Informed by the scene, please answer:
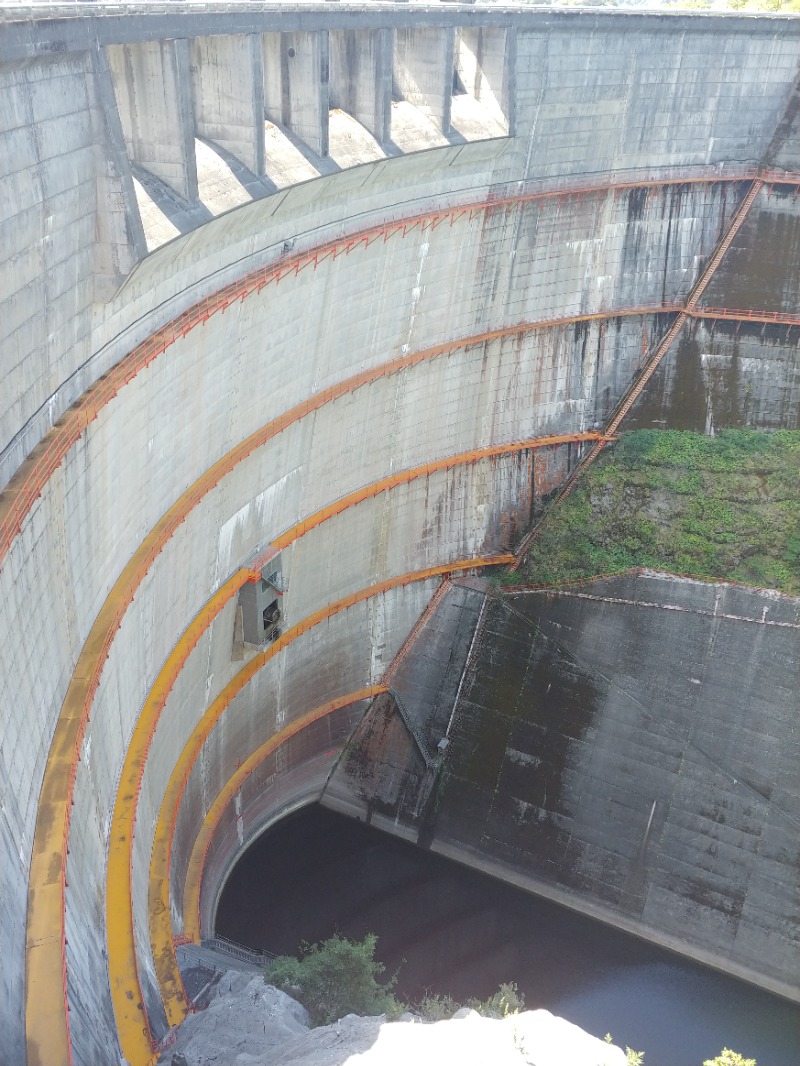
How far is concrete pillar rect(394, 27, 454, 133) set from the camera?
56.9ft

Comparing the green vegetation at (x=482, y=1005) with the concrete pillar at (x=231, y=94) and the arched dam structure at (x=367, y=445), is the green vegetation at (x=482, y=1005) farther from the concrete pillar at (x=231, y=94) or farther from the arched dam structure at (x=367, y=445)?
the concrete pillar at (x=231, y=94)

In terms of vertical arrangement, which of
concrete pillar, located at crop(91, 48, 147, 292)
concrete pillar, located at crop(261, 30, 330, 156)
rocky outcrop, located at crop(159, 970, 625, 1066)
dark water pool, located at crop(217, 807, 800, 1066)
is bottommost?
rocky outcrop, located at crop(159, 970, 625, 1066)

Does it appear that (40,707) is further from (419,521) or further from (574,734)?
(574,734)

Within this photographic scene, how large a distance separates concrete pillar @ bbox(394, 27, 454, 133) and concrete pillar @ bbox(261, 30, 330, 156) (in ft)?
10.5

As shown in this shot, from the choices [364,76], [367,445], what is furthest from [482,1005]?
[364,76]

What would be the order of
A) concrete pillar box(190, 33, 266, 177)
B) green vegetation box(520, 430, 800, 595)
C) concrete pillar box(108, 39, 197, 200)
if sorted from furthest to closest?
green vegetation box(520, 430, 800, 595)
concrete pillar box(190, 33, 266, 177)
concrete pillar box(108, 39, 197, 200)

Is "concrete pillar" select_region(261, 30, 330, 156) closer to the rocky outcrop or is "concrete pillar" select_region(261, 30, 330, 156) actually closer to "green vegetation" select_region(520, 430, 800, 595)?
"green vegetation" select_region(520, 430, 800, 595)

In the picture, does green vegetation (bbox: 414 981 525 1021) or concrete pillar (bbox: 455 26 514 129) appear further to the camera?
concrete pillar (bbox: 455 26 514 129)

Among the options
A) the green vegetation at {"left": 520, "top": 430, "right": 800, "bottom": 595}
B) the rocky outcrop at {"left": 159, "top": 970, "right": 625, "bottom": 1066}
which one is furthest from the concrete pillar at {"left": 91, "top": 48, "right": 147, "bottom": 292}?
the green vegetation at {"left": 520, "top": 430, "right": 800, "bottom": 595}

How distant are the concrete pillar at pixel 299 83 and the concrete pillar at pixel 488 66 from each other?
478cm

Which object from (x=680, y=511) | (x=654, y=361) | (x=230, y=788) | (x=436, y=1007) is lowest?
(x=436, y=1007)

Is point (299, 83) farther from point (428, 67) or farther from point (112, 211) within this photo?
point (112, 211)

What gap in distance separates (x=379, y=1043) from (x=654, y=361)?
52.9ft

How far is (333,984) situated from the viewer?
50.1ft
